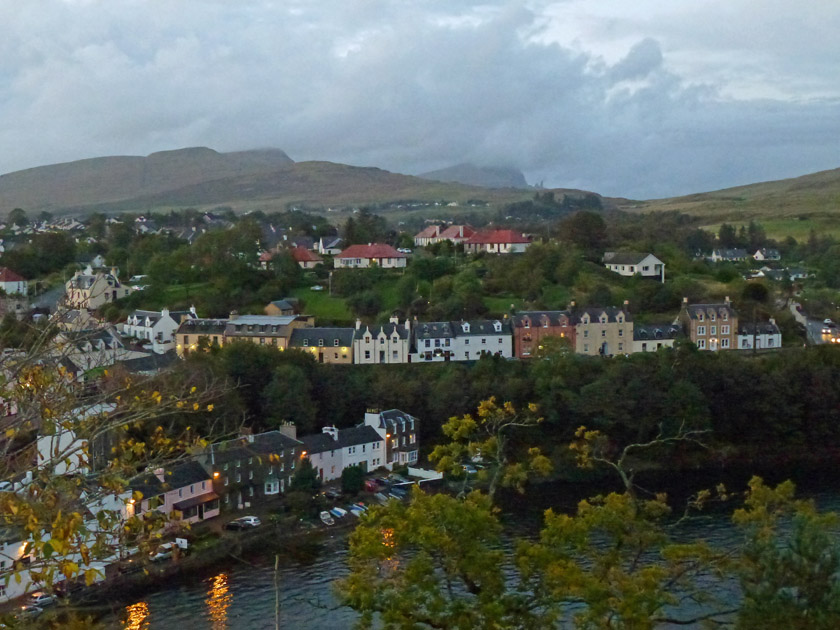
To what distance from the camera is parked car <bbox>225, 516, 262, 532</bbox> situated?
20.7 m

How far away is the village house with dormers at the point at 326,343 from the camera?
32312 mm

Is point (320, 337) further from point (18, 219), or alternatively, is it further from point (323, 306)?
point (18, 219)

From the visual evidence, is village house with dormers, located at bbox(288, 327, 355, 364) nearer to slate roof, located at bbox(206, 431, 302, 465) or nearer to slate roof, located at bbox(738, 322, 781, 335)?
slate roof, located at bbox(206, 431, 302, 465)

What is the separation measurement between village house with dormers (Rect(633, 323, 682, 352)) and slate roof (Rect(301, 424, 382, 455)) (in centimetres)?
1257

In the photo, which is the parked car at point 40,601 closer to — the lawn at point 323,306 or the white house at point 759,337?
the lawn at point 323,306

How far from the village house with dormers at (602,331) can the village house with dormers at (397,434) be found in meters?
8.99

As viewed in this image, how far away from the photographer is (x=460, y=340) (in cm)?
3272

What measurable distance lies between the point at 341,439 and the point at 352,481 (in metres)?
1.93

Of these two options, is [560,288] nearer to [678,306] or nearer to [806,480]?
[678,306]

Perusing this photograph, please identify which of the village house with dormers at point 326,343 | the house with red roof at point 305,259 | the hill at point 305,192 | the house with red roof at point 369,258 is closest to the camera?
the village house with dormers at point 326,343

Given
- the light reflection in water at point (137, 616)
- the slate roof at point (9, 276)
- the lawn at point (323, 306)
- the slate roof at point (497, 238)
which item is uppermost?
the slate roof at point (497, 238)

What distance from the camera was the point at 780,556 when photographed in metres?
9.23

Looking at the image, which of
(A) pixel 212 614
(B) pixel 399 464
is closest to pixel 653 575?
(A) pixel 212 614

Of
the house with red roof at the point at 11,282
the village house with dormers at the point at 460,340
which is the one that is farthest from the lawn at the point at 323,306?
the house with red roof at the point at 11,282
